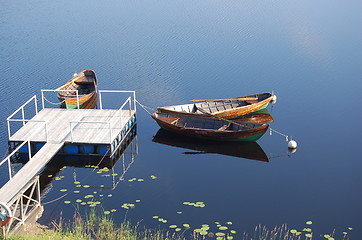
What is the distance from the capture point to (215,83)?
117 ft

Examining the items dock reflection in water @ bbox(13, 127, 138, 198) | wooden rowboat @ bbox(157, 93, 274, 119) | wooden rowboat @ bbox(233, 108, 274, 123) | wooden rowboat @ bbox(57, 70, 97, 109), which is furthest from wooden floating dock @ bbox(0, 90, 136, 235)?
wooden rowboat @ bbox(233, 108, 274, 123)

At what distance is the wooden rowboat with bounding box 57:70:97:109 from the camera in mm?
30062

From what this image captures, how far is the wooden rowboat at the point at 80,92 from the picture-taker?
30062mm

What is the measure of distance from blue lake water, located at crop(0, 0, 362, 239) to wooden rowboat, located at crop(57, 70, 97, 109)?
7.79 feet

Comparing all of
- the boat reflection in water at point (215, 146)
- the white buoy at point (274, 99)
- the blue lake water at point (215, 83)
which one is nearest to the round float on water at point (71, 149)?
the blue lake water at point (215, 83)

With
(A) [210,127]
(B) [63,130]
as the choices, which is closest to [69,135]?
(B) [63,130]

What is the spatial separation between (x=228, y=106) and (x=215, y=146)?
→ 4.61 meters

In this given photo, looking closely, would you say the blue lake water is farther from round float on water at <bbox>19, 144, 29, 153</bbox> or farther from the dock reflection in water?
round float on water at <bbox>19, 144, 29, 153</bbox>

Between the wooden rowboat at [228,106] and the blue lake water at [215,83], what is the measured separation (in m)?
1.09

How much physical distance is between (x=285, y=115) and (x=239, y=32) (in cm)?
1920

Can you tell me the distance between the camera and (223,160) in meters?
24.9

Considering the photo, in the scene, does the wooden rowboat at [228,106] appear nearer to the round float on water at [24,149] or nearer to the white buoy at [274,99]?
the white buoy at [274,99]

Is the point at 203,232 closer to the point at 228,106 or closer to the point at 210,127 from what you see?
the point at 210,127

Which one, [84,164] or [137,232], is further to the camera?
[84,164]
